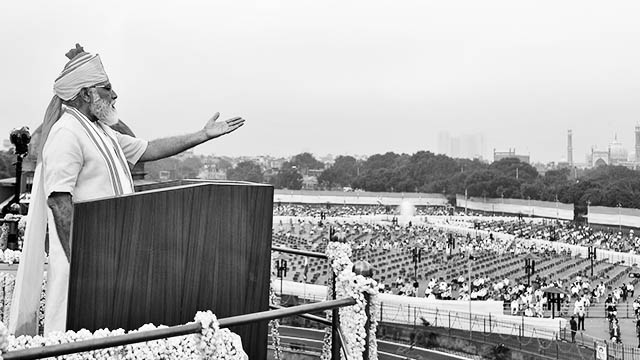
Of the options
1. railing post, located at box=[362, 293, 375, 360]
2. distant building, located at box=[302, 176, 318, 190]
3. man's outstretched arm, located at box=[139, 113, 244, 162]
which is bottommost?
railing post, located at box=[362, 293, 375, 360]

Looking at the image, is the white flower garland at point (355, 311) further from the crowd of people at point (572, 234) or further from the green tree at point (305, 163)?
the green tree at point (305, 163)

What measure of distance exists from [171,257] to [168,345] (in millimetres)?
418

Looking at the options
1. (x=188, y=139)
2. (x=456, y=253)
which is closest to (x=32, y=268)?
(x=188, y=139)

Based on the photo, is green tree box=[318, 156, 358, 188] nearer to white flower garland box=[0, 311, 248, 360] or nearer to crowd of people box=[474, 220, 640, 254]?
crowd of people box=[474, 220, 640, 254]

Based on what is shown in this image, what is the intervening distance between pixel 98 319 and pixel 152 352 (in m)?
0.34

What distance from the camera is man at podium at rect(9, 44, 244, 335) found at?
2.58m

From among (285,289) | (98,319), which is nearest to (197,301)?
(98,319)

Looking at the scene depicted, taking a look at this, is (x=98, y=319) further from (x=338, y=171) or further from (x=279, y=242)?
(x=338, y=171)

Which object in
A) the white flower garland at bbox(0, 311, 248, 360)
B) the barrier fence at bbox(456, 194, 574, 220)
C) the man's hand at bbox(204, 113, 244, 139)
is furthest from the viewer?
the barrier fence at bbox(456, 194, 574, 220)

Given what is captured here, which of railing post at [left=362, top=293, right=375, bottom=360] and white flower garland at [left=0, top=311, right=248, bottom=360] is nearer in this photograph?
white flower garland at [left=0, top=311, right=248, bottom=360]

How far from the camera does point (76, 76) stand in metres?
2.92

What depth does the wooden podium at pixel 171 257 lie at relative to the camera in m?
2.45

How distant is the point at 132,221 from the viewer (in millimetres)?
2488

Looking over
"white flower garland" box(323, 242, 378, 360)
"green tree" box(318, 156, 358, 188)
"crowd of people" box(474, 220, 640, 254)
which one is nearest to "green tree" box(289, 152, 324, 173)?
"green tree" box(318, 156, 358, 188)
